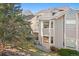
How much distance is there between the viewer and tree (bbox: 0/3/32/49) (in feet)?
10.00

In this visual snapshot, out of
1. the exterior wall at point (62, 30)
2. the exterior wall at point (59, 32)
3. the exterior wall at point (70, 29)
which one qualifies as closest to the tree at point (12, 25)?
the exterior wall at point (62, 30)

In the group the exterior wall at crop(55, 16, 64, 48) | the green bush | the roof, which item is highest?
the roof

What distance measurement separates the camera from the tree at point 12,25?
3.05 metres

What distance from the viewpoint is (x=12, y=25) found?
3.05 m

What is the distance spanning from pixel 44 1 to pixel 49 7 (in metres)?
0.10

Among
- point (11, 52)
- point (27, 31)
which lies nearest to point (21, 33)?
point (27, 31)

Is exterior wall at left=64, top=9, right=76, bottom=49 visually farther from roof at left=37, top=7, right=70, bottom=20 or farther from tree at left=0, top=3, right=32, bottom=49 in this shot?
tree at left=0, top=3, right=32, bottom=49

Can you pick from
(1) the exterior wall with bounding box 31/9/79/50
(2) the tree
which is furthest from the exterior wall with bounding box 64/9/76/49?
(2) the tree

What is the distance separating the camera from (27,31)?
3057mm

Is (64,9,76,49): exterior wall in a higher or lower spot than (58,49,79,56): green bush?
higher

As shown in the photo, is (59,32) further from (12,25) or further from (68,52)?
(12,25)

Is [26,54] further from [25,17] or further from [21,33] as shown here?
[25,17]

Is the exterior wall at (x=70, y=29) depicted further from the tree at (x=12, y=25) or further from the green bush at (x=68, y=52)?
the tree at (x=12, y=25)

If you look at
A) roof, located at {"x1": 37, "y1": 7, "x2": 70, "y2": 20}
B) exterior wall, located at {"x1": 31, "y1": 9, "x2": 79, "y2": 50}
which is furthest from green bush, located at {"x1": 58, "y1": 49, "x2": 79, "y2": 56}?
roof, located at {"x1": 37, "y1": 7, "x2": 70, "y2": 20}
